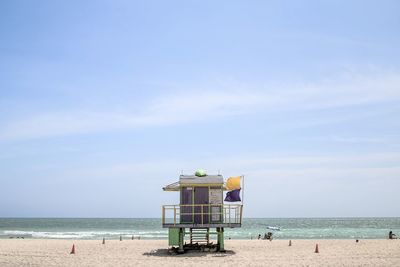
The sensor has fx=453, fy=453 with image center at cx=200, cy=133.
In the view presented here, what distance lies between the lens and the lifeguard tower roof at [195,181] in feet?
89.4

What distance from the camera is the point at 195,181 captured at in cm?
2739

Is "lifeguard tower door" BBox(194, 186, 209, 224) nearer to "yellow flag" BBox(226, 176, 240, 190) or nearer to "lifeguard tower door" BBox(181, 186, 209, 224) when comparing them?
"lifeguard tower door" BBox(181, 186, 209, 224)

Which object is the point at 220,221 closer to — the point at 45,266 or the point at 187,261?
the point at 187,261

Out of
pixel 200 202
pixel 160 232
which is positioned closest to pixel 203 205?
pixel 200 202

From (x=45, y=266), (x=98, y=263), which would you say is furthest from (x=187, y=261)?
(x=45, y=266)

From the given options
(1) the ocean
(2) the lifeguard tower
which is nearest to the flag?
(2) the lifeguard tower

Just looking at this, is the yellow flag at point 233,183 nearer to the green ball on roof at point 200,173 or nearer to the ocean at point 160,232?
the green ball on roof at point 200,173

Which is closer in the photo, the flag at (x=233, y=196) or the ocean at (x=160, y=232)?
the flag at (x=233, y=196)

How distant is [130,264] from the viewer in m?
23.4

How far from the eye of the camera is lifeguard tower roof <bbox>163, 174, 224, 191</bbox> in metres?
27.2

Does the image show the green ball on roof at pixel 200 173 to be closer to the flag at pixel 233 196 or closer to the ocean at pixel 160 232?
the flag at pixel 233 196

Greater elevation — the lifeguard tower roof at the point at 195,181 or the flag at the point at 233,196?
the lifeguard tower roof at the point at 195,181

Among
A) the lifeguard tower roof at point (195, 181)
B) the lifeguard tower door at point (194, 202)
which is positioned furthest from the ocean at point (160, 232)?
the lifeguard tower door at point (194, 202)

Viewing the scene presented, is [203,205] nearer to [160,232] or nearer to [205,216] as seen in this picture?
[205,216]
